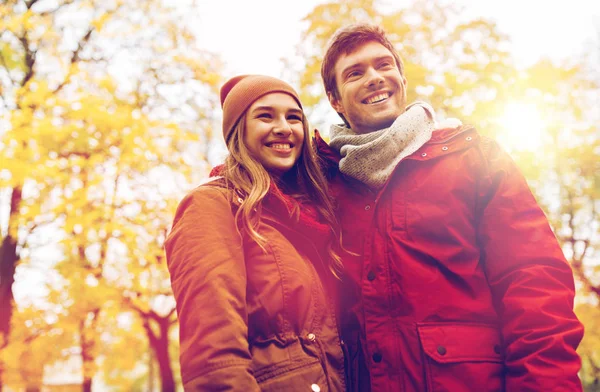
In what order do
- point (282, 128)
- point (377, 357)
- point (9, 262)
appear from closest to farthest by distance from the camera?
point (377, 357) → point (282, 128) → point (9, 262)

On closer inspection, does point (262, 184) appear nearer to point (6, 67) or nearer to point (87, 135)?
point (87, 135)

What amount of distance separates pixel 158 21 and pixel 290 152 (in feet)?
24.8

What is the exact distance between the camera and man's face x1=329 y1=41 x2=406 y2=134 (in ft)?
7.30

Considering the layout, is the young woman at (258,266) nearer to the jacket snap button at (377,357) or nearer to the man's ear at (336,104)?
the jacket snap button at (377,357)

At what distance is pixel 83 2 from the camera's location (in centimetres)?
872

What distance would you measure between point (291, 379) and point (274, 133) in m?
1.13

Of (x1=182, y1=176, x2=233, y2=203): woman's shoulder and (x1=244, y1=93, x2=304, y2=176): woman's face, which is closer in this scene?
(x1=182, y1=176, x2=233, y2=203): woman's shoulder

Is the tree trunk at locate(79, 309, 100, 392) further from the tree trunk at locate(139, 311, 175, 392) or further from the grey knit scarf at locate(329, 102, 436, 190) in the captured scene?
the grey knit scarf at locate(329, 102, 436, 190)

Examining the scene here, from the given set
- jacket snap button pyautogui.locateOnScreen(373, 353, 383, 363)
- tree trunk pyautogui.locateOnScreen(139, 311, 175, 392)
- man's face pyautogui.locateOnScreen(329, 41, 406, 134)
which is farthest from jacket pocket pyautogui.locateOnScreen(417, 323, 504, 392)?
tree trunk pyautogui.locateOnScreen(139, 311, 175, 392)

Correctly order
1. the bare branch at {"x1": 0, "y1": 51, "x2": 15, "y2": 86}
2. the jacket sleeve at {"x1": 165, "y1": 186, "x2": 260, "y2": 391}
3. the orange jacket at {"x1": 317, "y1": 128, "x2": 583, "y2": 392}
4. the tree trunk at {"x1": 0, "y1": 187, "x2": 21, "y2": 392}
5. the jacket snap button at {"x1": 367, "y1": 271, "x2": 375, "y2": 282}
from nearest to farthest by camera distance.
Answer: the jacket sleeve at {"x1": 165, "y1": 186, "x2": 260, "y2": 391} < the orange jacket at {"x1": 317, "y1": 128, "x2": 583, "y2": 392} < the jacket snap button at {"x1": 367, "y1": 271, "x2": 375, "y2": 282} < the tree trunk at {"x1": 0, "y1": 187, "x2": 21, "y2": 392} < the bare branch at {"x1": 0, "y1": 51, "x2": 15, "y2": 86}

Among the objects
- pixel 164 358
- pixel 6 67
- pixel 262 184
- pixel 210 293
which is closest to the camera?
pixel 210 293

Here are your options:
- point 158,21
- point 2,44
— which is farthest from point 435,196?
point 2,44

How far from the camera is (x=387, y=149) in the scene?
1.94 metres

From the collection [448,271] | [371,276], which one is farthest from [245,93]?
[448,271]
